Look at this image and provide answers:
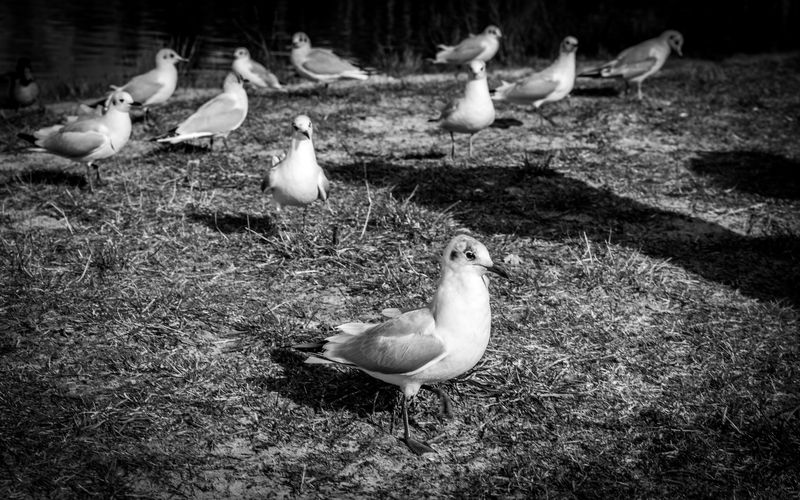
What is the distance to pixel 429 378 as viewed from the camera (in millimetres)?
3482

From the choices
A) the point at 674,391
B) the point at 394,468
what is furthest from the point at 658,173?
the point at 394,468

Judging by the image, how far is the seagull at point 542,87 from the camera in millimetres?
8383

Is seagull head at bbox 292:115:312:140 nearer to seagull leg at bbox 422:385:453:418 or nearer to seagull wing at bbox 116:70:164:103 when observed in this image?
seagull leg at bbox 422:385:453:418

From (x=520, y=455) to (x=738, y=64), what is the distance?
412 inches

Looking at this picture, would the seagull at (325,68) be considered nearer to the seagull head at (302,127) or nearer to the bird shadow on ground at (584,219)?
the bird shadow on ground at (584,219)

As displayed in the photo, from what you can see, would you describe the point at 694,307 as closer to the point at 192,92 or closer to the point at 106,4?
the point at 192,92

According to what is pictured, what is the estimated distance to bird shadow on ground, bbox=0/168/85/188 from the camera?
6293 mm

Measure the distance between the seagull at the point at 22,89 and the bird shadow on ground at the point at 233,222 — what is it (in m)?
4.99

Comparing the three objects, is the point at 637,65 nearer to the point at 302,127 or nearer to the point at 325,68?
the point at 325,68

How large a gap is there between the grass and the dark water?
5.19m

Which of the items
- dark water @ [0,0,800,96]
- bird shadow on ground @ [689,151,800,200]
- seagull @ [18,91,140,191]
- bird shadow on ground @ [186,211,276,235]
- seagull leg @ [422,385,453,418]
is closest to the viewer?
seagull leg @ [422,385,453,418]

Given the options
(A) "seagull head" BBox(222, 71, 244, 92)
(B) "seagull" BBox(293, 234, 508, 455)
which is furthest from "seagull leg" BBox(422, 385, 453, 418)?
(A) "seagull head" BBox(222, 71, 244, 92)

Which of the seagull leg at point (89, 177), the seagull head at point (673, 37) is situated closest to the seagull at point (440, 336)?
the seagull leg at point (89, 177)

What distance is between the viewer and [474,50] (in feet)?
37.2
